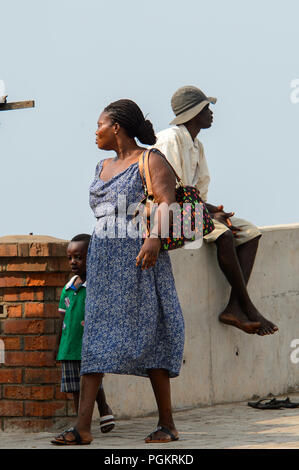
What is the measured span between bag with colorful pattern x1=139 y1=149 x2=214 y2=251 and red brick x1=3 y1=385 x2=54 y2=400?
138 cm

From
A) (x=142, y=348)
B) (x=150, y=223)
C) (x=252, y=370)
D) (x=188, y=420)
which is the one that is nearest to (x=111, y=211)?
(x=150, y=223)

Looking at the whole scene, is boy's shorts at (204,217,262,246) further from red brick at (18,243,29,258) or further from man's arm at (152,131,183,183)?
red brick at (18,243,29,258)

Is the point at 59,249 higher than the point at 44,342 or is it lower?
higher

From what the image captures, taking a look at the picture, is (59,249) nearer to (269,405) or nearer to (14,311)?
(14,311)

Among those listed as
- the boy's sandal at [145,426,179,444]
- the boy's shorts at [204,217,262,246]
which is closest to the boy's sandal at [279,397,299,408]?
the boy's shorts at [204,217,262,246]

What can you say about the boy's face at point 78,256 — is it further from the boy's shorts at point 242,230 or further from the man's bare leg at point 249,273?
the man's bare leg at point 249,273

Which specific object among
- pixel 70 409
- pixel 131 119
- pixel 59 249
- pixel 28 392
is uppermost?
pixel 131 119

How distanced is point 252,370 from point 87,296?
272 cm

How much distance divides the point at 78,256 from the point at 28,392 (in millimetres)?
973

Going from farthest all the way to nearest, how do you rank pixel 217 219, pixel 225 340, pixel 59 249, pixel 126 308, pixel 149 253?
1. pixel 225 340
2. pixel 217 219
3. pixel 59 249
4. pixel 126 308
5. pixel 149 253

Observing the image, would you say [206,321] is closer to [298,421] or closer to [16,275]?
[298,421]

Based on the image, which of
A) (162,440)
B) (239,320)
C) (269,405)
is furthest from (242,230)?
(162,440)

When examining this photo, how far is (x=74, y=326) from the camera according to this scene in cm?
665

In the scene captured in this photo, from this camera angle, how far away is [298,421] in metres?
7.25
